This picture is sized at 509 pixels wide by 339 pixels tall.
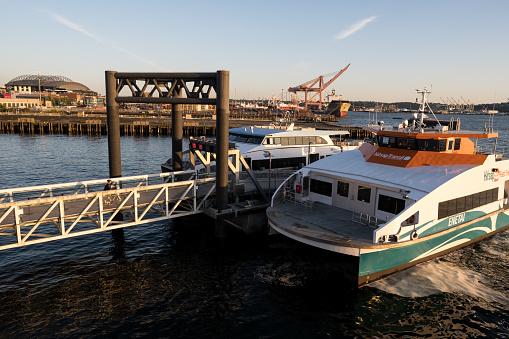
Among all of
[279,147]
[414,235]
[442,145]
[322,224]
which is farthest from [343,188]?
[279,147]

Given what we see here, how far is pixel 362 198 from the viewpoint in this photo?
63.9 feet

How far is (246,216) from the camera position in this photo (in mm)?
21719

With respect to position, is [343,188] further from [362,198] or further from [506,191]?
[506,191]

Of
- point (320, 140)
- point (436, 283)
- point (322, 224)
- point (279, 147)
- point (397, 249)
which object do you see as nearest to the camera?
point (397, 249)

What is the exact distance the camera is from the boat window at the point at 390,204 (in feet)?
58.9

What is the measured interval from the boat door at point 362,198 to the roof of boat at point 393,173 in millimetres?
675

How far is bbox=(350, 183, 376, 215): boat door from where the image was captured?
19078 millimetres

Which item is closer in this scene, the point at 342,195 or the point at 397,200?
the point at 397,200

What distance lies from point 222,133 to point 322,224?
7.61 metres

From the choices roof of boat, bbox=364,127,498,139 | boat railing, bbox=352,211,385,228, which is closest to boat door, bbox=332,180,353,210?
boat railing, bbox=352,211,385,228

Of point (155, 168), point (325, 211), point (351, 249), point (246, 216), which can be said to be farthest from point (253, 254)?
point (155, 168)

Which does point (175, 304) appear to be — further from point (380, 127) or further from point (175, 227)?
point (380, 127)

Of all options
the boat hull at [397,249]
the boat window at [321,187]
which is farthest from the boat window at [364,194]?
the boat hull at [397,249]

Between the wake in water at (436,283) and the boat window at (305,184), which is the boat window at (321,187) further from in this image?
the wake in water at (436,283)
